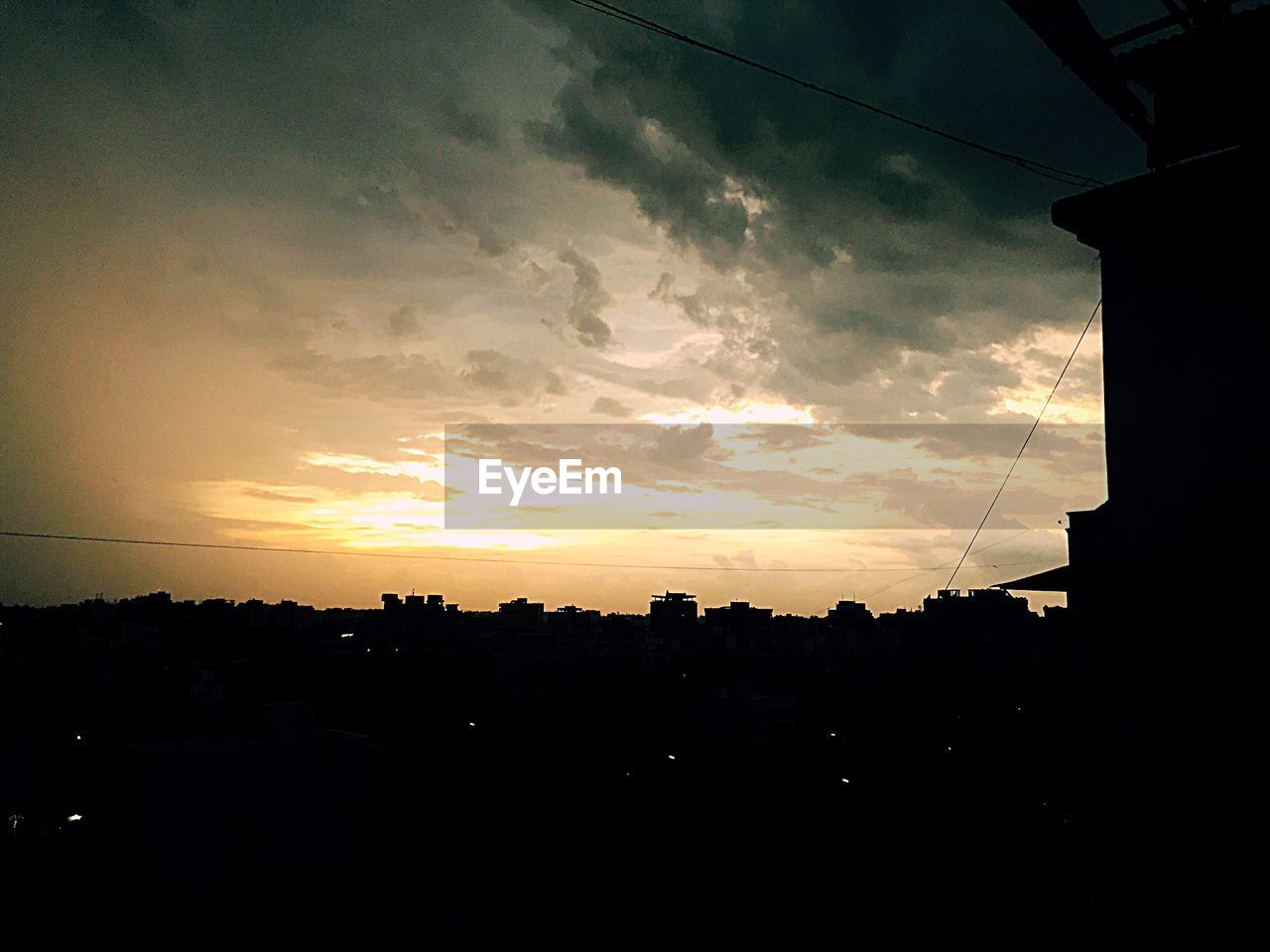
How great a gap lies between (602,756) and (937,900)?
63.1 ft

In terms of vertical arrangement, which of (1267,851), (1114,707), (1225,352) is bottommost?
(1267,851)

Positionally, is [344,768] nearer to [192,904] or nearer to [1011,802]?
[192,904]

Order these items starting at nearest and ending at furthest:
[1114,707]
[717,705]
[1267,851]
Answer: [1267,851] < [1114,707] < [717,705]

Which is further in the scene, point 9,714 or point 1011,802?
point 9,714

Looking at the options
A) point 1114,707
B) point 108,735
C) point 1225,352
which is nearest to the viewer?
point 1225,352

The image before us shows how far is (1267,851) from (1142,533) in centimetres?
177

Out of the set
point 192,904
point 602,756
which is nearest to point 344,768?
point 192,904

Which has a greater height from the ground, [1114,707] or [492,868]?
[1114,707]

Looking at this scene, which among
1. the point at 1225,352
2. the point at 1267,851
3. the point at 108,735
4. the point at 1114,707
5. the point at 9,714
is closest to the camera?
the point at 1267,851

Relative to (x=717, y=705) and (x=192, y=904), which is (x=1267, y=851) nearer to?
(x=192, y=904)

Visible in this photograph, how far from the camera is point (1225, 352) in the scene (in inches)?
169

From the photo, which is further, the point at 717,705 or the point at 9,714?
the point at 717,705

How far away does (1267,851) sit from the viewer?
4.02 m

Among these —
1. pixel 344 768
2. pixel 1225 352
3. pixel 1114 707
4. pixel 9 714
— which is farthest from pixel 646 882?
pixel 9 714
